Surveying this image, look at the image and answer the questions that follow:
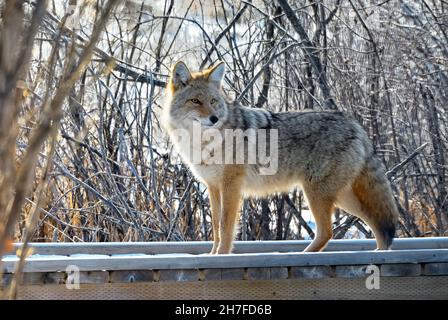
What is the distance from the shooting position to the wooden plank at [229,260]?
153 inches

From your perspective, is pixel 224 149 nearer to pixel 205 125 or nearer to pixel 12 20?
pixel 205 125

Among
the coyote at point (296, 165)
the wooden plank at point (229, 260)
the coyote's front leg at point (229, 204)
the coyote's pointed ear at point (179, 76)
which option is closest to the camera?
the wooden plank at point (229, 260)

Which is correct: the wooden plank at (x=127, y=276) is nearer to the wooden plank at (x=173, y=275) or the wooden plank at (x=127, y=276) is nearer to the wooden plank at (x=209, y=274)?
the wooden plank at (x=173, y=275)

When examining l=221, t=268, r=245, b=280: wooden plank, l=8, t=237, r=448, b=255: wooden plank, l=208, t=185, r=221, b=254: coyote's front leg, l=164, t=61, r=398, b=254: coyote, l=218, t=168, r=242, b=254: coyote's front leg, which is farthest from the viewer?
l=208, t=185, r=221, b=254: coyote's front leg

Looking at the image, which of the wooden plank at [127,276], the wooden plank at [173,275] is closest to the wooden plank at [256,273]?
the wooden plank at [173,275]

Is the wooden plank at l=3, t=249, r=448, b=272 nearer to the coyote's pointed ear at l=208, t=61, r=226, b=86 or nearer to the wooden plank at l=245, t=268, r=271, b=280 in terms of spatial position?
the wooden plank at l=245, t=268, r=271, b=280

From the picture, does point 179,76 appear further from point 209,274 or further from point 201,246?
point 209,274

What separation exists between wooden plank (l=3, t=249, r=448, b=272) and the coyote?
3.92 ft

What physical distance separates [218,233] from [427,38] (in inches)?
153

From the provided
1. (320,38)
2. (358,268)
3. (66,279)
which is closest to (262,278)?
(358,268)

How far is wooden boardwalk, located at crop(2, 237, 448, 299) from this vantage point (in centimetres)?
390

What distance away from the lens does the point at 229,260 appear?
400 centimetres

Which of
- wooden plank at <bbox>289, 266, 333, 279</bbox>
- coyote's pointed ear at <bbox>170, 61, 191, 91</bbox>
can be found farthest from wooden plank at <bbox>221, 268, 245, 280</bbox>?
coyote's pointed ear at <bbox>170, 61, 191, 91</bbox>

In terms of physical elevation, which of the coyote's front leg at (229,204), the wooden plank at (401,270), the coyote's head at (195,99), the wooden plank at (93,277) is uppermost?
the coyote's head at (195,99)
